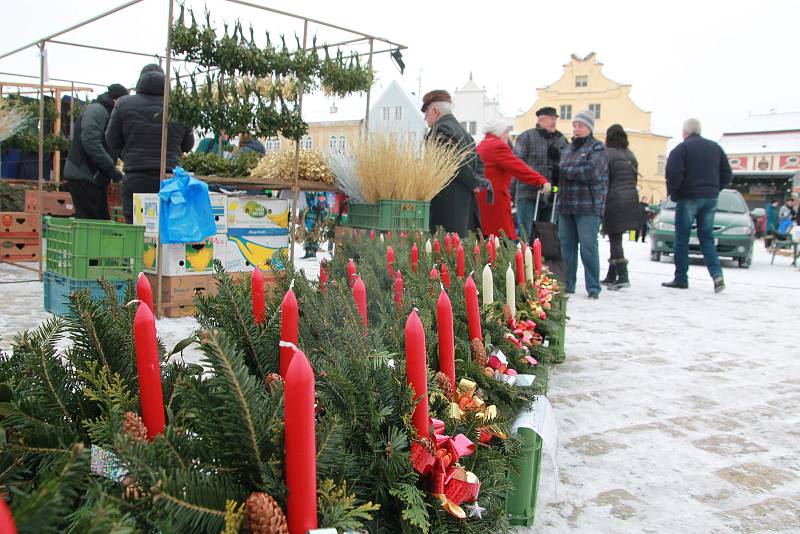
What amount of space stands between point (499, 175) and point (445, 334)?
18.4 feet

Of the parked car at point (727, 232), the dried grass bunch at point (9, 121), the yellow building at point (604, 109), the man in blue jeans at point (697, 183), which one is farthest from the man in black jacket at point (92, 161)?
the yellow building at point (604, 109)

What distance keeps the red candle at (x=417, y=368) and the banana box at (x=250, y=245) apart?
4312 mm

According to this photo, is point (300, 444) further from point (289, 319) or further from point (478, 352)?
point (478, 352)

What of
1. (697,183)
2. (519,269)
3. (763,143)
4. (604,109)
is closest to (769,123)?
(763,143)

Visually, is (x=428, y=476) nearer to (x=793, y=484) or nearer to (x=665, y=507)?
(x=665, y=507)

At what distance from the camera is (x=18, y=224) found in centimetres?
770

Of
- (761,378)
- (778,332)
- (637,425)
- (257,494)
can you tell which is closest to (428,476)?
(257,494)

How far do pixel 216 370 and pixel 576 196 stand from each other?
6261mm

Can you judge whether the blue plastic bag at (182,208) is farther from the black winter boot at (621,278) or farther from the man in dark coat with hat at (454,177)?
the black winter boot at (621,278)

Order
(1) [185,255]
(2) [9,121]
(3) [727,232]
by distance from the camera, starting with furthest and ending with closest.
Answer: (3) [727,232]
(2) [9,121]
(1) [185,255]

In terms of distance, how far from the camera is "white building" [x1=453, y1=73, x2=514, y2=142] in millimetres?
49344

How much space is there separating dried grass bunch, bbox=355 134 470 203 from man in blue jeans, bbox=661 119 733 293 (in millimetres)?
3428

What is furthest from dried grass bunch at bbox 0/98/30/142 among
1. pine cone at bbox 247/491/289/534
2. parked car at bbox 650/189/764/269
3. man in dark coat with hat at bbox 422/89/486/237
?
parked car at bbox 650/189/764/269

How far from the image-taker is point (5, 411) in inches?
40.4
